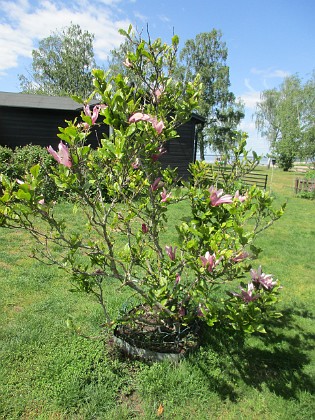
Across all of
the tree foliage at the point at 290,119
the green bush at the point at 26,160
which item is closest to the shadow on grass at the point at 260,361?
the green bush at the point at 26,160

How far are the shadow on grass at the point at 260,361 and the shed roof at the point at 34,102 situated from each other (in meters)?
12.6

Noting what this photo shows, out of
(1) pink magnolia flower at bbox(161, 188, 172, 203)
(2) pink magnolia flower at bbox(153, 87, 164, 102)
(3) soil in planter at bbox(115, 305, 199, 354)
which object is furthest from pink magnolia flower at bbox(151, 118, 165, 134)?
(3) soil in planter at bbox(115, 305, 199, 354)

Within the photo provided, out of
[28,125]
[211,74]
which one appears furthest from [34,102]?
[211,74]

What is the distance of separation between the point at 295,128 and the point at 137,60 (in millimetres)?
43649

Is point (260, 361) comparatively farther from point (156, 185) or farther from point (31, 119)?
point (31, 119)

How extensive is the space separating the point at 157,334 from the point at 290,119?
48.9 m

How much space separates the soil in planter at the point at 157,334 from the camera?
2.88 metres

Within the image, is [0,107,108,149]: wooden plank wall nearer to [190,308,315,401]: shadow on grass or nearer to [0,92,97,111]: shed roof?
[0,92,97,111]: shed roof

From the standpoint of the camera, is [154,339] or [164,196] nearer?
[164,196]

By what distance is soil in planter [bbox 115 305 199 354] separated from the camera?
2875 millimetres

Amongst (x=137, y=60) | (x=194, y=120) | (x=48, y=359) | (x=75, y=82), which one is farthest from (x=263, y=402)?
(x=75, y=82)

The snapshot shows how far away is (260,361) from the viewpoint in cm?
299

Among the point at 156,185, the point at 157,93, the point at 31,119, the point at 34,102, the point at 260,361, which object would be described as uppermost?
the point at 34,102

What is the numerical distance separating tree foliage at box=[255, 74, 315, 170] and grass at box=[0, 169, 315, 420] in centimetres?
2827
